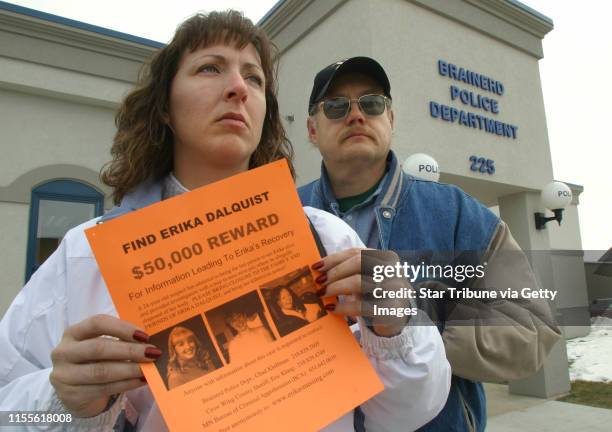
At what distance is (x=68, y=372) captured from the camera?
75 cm

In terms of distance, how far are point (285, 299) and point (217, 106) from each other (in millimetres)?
547

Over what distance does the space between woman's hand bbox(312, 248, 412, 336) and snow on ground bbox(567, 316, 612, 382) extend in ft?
22.2

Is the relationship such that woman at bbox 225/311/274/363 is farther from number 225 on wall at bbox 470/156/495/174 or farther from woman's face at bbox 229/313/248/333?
number 225 on wall at bbox 470/156/495/174

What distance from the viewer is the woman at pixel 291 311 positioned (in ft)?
2.84

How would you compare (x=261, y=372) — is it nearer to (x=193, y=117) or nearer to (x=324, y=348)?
(x=324, y=348)

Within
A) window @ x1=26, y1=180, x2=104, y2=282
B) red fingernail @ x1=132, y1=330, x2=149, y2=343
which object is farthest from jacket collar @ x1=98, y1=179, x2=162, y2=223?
window @ x1=26, y1=180, x2=104, y2=282

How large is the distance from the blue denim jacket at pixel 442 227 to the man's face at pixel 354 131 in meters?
0.14

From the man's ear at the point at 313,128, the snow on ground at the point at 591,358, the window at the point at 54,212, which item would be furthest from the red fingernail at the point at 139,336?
the snow on ground at the point at 591,358

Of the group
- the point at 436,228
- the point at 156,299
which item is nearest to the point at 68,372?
the point at 156,299

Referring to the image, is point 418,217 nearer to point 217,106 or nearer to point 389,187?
point 389,187

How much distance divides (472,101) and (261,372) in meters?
5.62

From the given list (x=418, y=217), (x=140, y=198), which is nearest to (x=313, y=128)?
(x=418, y=217)

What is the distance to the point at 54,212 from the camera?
5746 mm

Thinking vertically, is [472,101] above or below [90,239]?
above
